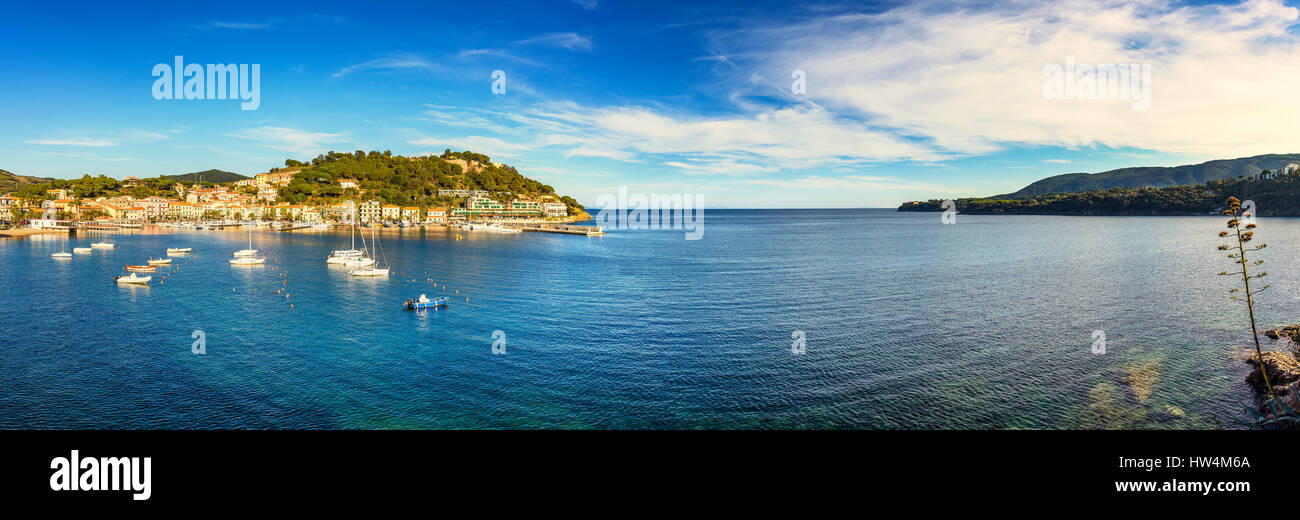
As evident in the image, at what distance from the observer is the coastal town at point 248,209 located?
110m

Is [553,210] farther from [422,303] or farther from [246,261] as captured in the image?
[422,303]

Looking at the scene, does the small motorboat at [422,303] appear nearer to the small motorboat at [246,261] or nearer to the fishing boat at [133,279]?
the fishing boat at [133,279]

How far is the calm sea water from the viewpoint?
16.4 meters

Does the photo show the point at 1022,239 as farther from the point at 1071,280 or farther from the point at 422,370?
the point at 422,370

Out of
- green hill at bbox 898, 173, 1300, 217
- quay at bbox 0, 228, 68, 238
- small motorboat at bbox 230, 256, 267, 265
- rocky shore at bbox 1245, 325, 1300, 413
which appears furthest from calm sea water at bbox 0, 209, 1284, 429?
green hill at bbox 898, 173, 1300, 217

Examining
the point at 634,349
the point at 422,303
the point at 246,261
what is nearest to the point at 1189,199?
the point at 634,349

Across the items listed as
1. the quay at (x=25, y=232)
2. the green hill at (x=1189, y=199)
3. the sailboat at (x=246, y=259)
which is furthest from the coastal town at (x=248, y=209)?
the green hill at (x=1189, y=199)

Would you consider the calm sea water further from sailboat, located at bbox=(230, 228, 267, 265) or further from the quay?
the quay

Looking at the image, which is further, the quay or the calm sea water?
the quay

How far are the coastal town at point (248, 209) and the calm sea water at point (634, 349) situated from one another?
81.2 metres

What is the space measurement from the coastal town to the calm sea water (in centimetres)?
8122
